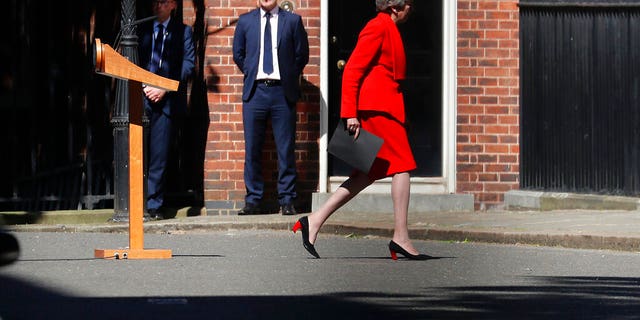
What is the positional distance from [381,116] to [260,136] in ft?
12.9

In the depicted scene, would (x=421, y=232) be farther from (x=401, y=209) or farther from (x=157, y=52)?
(x=157, y=52)

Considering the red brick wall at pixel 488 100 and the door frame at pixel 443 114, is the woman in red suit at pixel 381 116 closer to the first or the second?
the door frame at pixel 443 114

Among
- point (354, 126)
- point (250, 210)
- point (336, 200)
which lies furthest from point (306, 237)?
point (250, 210)

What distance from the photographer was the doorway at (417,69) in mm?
13336

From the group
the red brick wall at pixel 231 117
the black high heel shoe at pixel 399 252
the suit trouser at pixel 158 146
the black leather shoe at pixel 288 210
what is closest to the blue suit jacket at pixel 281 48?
the red brick wall at pixel 231 117

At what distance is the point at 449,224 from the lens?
11.3 meters

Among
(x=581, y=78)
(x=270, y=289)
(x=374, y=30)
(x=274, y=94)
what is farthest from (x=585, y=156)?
(x=270, y=289)

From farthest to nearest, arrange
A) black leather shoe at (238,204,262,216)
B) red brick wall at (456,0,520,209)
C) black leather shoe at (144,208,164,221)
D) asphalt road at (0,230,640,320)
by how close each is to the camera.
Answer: red brick wall at (456,0,520,209), black leather shoe at (238,204,262,216), black leather shoe at (144,208,164,221), asphalt road at (0,230,640,320)

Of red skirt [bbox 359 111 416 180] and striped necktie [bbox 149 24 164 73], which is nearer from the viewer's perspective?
red skirt [bbox 359 111 416 180]

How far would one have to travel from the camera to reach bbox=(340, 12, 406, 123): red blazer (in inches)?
348

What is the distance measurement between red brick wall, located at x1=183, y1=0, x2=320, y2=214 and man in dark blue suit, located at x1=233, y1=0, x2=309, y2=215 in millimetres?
376

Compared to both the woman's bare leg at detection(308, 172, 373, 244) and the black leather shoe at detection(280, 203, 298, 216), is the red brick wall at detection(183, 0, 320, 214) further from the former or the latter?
the woman's bare leg at detection(308, 172, 373, 244)

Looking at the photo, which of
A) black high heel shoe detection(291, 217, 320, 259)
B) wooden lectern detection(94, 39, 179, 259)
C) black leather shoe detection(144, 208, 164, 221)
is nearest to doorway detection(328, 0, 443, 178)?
black leather shoe detection(144, 208, 164, 221)

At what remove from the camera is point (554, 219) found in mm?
11531
